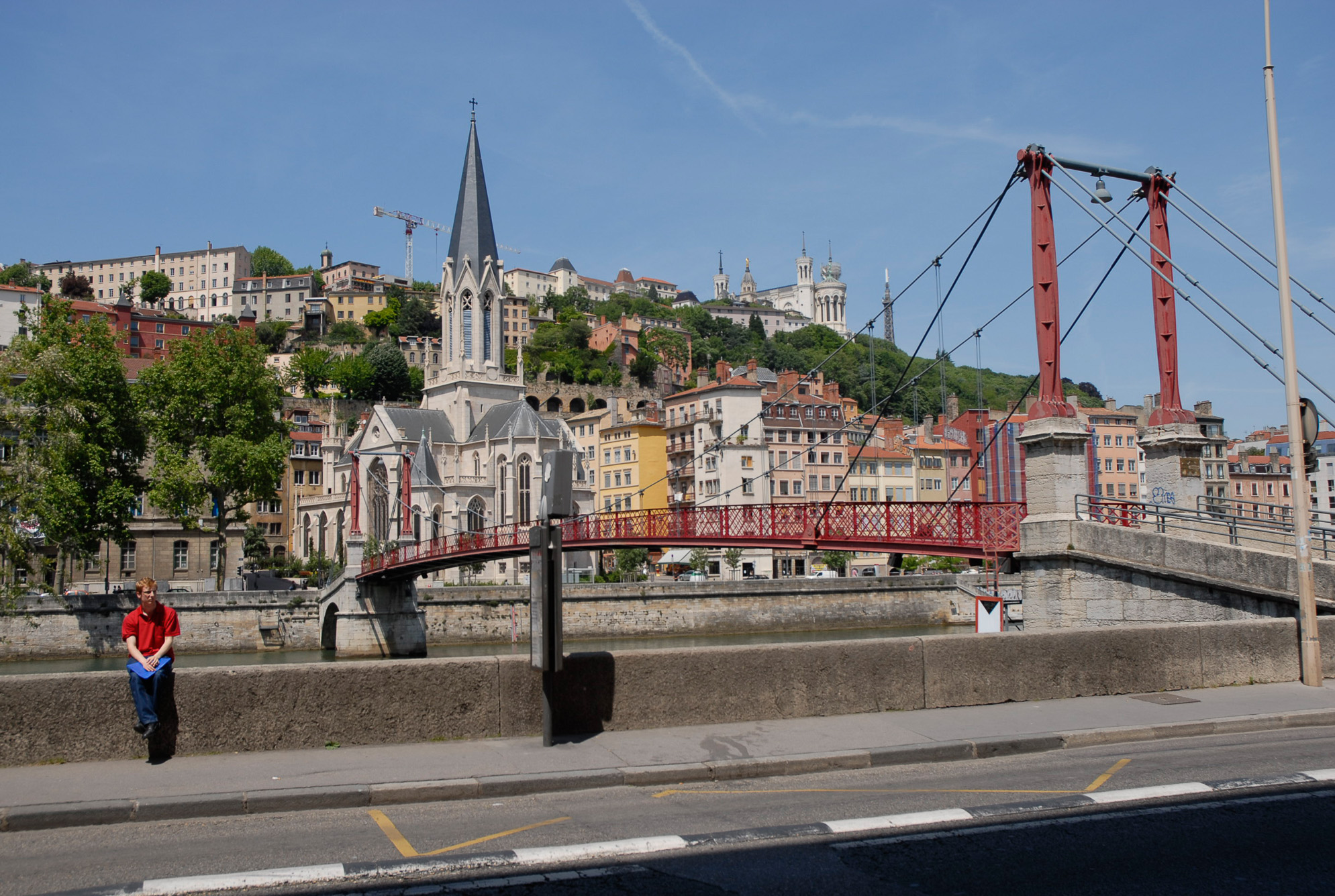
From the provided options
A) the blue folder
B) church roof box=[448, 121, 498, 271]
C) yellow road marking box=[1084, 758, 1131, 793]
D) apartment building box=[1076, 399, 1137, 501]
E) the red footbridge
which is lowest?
yellow road marking box=[1084, 758, 1131, 793]

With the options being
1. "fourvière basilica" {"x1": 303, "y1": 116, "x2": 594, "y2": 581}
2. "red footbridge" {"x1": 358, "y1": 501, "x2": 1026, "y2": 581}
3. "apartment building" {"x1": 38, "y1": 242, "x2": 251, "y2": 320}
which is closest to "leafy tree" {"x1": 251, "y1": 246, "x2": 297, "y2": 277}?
"apartment building" {"x1": 38, "y1": 242, "x2": 251, "y2": 320}

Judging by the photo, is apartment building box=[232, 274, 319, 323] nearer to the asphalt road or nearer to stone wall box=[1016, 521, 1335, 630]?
stone wall box=[1016, 521, 1335, 630]

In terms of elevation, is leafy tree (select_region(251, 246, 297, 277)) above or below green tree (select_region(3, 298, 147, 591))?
above

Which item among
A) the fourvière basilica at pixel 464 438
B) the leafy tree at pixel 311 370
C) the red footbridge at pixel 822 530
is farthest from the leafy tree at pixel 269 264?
the red footbridge at pixel 822 530

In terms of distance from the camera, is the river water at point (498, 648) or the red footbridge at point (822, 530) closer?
the red footbridge at point (822, 530)

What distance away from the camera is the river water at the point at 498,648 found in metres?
38.7

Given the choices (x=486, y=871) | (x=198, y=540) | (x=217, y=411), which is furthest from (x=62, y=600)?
(x=486, y=871)

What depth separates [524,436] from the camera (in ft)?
212

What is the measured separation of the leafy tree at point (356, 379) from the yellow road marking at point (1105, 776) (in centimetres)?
10640

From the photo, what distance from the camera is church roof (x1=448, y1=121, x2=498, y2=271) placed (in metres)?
71.9

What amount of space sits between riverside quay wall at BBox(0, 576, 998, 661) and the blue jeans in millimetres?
33291

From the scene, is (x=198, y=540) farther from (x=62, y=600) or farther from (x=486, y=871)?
(x=486, y=871)

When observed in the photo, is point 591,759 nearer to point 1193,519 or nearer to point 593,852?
point 593,852

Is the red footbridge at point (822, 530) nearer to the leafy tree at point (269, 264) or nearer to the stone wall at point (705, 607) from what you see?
the stone wall at point (705, 607)
